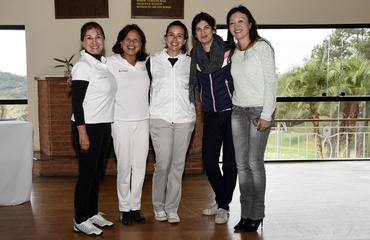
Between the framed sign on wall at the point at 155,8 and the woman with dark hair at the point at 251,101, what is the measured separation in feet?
8.48

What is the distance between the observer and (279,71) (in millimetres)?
5605

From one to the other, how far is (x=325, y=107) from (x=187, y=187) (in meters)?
2.58

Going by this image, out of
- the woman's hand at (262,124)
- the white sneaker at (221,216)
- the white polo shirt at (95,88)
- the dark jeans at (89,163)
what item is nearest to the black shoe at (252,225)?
the white sneaker at (221,216)

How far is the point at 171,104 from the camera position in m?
2.83

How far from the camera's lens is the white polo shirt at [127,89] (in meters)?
2.79

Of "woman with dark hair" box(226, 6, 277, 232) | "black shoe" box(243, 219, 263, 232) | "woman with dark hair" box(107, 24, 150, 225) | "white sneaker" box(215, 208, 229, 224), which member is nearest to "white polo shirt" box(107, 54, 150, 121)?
"woman with dark hair" box(107, 24, 150, 225)

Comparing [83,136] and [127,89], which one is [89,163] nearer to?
[83,136]

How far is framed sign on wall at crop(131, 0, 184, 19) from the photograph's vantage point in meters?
5.20

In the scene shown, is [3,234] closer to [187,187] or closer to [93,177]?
[93,177]

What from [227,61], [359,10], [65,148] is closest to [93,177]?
[227,61]

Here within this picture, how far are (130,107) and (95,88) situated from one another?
11.5 inches

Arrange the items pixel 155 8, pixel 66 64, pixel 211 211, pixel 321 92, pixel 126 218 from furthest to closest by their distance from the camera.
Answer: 1. pixel 321 92
2. pixel 155 8
3. pixel 66 64
4. pixel 211 211
5. pixel 126 218

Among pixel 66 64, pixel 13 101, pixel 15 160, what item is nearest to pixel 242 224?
pixel 15 160

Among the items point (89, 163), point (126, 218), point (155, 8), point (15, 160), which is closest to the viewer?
point (89, 163)
